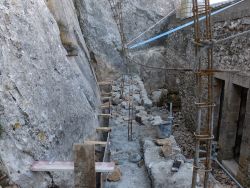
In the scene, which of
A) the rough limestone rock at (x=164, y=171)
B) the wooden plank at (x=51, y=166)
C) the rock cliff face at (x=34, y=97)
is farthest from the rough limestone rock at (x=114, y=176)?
the wooden plank at (x=51, y=166)

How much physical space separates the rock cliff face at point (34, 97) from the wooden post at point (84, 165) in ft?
1.53

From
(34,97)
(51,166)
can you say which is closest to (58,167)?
(51,166)

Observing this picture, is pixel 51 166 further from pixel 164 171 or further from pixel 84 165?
pixel 164 171

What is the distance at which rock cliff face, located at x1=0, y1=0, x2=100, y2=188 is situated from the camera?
2.60 meters

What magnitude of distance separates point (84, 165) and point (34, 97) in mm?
1146

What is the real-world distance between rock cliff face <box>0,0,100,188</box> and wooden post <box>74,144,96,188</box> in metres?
0.47

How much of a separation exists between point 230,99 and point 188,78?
288 centimetres

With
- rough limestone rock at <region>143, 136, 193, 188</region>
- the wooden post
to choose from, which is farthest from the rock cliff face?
rough limestone rock at <region>143, 136, 193, 188</region>

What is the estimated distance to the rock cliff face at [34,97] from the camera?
2596mm

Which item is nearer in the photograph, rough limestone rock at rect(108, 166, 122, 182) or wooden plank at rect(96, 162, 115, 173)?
wooden plank at rect(96, 162, 115, 173)

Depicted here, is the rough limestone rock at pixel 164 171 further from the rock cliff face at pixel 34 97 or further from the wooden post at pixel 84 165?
the wooden post at pixel 84 165

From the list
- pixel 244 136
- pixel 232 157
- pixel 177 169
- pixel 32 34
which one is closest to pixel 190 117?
pixel 232 157

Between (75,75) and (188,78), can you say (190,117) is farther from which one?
(75,75)

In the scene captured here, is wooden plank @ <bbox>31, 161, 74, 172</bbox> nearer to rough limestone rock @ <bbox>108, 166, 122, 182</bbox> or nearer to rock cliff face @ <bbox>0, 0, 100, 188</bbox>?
rock cliff face @ <bbox>0, 0, 100, 188</bbox>
